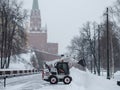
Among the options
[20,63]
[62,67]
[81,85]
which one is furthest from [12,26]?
[20,63]

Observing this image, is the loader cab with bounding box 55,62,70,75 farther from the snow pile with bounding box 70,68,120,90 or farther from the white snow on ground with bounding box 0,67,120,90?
the snow pile with bounding box 70,68,120,90

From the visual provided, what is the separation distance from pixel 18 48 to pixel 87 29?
82.4ft

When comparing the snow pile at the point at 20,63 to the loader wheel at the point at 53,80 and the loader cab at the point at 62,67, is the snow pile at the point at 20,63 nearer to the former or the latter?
the loader cab at the point at 62,67

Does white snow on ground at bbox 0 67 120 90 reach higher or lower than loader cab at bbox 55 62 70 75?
lower

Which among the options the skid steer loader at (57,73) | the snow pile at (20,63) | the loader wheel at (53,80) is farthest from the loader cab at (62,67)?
the snow pile at (20,63)

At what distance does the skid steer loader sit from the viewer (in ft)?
106

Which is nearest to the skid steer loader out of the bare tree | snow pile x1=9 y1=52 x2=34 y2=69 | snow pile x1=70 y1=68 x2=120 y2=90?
snow pile x1=70 y1=68 x2=120 y2=90

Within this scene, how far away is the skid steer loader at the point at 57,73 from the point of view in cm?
3222

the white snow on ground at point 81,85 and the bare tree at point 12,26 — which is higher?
the bare tree at point 12,26

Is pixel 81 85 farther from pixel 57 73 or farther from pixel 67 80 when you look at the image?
pixel 57 73

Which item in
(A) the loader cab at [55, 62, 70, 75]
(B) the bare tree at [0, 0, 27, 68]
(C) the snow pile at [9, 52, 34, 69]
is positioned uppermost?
(B) the bare tree at [0, 0, 27, 68]

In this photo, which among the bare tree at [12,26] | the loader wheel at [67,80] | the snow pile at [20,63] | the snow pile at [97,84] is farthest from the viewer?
the snow pile at [20,63]

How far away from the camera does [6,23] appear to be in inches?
2217

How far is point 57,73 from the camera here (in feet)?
107
